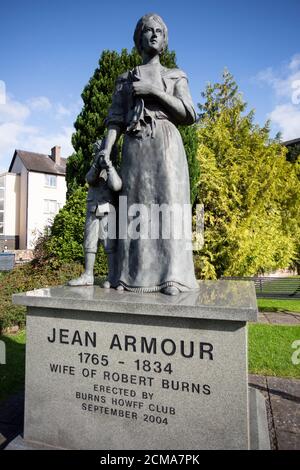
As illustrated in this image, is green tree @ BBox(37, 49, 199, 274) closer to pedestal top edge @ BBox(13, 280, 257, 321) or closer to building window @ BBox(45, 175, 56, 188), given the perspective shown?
pedestal top edge @ BBox(13, 280, 257, 321)

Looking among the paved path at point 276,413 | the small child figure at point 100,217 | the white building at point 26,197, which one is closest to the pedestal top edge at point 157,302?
the small child figure at point 100,217

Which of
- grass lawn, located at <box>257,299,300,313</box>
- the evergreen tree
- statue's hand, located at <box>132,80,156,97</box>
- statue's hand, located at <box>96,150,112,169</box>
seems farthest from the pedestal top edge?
the evergreen tree

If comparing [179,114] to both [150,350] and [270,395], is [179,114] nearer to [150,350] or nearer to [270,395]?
[150,350]

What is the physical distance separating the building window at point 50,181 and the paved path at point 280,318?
31098 millimetres

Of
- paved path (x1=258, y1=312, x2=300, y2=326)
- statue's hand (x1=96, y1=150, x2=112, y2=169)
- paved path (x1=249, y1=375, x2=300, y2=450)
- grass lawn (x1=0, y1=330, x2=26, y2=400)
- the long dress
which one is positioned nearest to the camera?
paved path (x1=249, y1=375, x2=300, y2=450)

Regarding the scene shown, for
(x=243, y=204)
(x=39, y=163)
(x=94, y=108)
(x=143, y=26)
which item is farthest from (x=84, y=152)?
(x=39, y=163)

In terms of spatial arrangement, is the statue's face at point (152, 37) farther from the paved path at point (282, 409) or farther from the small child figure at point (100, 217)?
the paved path at point (282, 409)

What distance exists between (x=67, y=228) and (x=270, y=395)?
27.0 ft

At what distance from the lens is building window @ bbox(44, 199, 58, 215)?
3666 centimetres

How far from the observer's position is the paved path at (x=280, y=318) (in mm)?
8961

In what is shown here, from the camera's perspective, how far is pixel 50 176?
37.2 metres

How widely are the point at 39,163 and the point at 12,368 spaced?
34622mm

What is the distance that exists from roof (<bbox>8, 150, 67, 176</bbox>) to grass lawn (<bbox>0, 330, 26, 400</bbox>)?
3095 centimetres

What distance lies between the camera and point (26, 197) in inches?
1409
